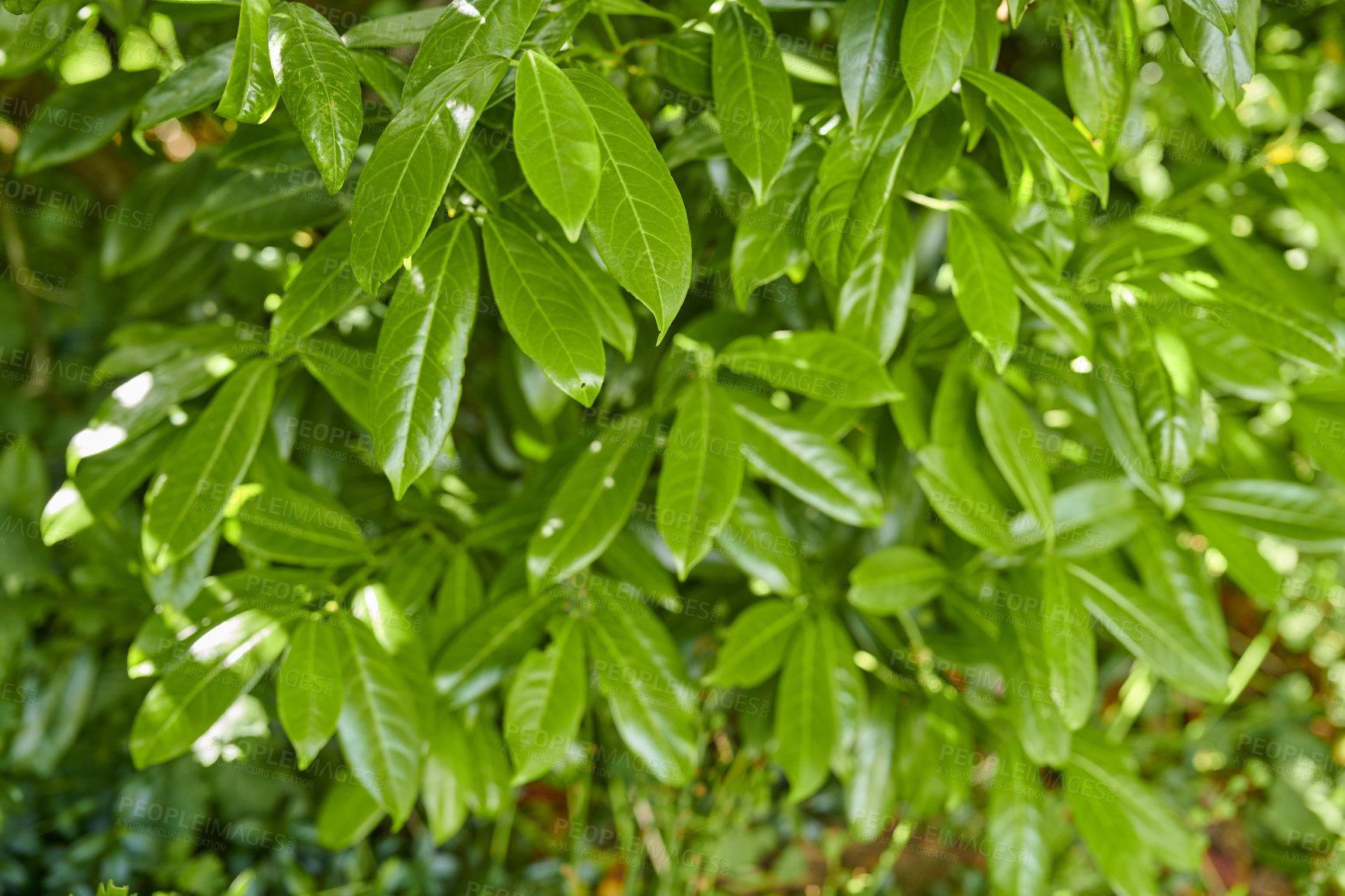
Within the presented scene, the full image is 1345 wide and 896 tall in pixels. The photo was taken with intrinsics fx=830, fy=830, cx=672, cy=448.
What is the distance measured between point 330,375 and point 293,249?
0.36 m

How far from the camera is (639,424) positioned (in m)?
0.88

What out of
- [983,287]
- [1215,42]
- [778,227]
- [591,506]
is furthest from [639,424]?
[1215,42]

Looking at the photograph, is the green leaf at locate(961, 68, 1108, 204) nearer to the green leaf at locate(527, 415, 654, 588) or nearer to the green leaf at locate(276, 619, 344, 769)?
the green leaf at locate(527, 415, 654, 588)

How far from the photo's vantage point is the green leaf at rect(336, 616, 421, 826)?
77cm

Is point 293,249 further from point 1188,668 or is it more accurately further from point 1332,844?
point 1332,844

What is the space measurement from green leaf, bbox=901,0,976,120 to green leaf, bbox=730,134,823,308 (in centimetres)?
15

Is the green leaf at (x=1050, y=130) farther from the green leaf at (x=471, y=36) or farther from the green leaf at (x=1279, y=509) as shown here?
the green leaf at (x=1279, y=509)

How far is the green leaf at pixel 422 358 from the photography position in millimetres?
598

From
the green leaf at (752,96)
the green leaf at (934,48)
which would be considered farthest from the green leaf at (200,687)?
the green leaf at (934,48)

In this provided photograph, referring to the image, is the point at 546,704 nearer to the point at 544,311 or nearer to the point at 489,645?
the point at 489,645

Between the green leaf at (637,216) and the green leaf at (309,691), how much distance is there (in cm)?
47

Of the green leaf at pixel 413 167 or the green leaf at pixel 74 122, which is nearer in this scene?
the green leaf at pixel 413 167

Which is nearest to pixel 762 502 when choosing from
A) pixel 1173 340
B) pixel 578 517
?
pixel 578 517

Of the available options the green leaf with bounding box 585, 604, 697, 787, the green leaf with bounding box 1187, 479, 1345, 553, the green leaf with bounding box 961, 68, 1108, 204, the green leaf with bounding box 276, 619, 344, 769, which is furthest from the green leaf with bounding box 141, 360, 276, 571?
the green leaf with bounding box 1187, 479, 1345, 553
